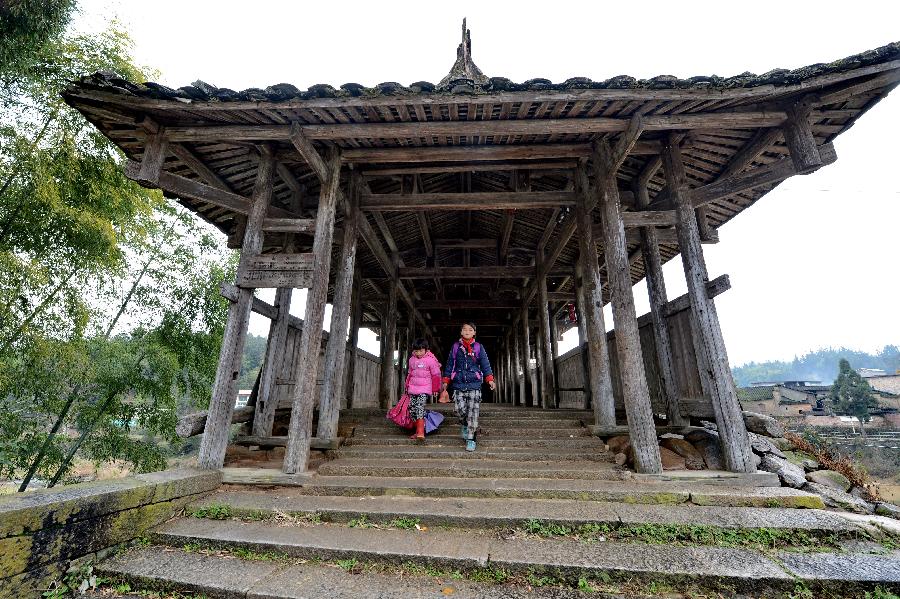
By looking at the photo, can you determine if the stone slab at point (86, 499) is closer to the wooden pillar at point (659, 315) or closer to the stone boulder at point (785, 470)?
the wooden pillar at point (659, 315)

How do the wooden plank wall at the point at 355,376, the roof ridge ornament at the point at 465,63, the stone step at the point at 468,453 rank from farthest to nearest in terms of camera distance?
1. the roof ridge ornament at the point at 465,63
2. the wooden plank wall at the point at 355,376
3. the stone step at the point at 468,453

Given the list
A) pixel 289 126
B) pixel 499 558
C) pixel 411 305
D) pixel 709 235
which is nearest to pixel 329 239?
pixel 289 126

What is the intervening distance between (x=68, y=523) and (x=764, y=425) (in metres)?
7.40

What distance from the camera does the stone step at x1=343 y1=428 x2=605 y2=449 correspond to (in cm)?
488

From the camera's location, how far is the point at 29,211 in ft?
19.5

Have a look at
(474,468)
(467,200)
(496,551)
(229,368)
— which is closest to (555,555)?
(496,551)

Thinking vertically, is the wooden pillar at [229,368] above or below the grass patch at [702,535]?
above

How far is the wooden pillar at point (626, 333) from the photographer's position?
4.18 meters

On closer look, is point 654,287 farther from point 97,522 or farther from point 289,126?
point 97,522

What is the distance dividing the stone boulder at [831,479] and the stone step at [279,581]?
468cm

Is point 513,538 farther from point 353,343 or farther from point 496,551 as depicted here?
point 353,343

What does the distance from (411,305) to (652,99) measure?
28.9ft

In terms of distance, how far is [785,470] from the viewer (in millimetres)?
4480

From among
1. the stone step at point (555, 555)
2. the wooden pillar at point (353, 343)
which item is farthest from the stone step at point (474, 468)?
→ the wooden pillar at point (353, 343)
